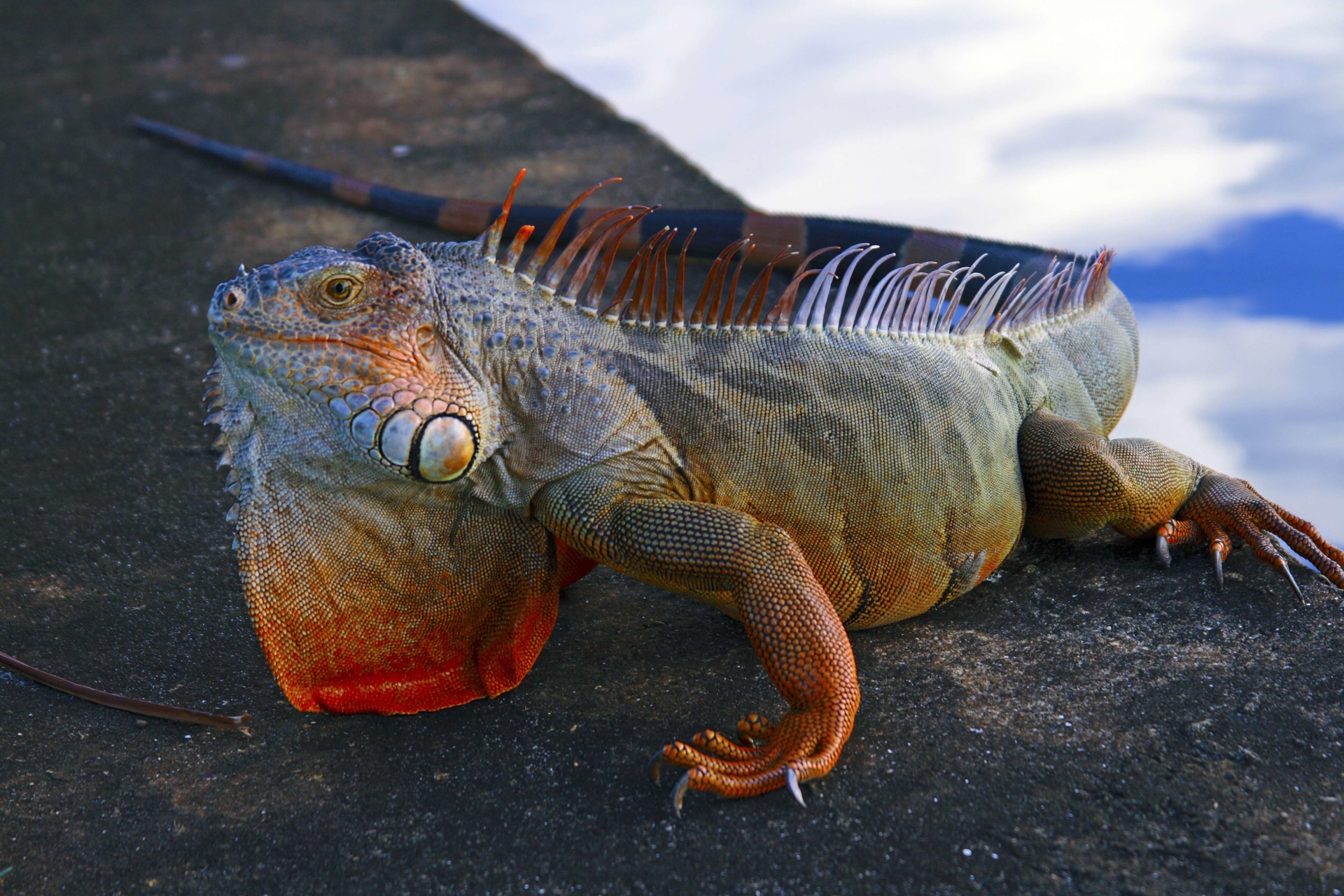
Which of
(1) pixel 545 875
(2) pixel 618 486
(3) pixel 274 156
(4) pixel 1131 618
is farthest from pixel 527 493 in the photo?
(3) pixel 274 156

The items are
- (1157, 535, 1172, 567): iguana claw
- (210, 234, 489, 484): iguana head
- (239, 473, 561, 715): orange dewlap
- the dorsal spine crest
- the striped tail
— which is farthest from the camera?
the striped tail

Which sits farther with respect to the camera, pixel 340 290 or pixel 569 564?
pixel 569 564

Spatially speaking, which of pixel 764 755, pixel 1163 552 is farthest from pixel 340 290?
pixel 1163 552

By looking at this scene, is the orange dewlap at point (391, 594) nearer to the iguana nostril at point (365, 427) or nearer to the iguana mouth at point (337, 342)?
the iguana nostril at point (365, 427)

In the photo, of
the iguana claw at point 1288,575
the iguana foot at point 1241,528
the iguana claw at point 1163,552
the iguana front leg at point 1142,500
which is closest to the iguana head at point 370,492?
the iguana front leg at point 1142,500

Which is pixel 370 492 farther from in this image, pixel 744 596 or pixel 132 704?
pixel 132 704

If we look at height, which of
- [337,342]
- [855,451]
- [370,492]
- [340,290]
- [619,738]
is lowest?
[619,738]

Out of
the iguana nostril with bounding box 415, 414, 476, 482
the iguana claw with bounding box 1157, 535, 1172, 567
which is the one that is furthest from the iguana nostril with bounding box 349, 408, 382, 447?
the iguana claw with bounding box 1157, 535, 1172, 567

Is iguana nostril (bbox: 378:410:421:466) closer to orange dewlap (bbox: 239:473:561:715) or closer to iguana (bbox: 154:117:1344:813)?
iguana (bbox: 154:117:1344:813)
